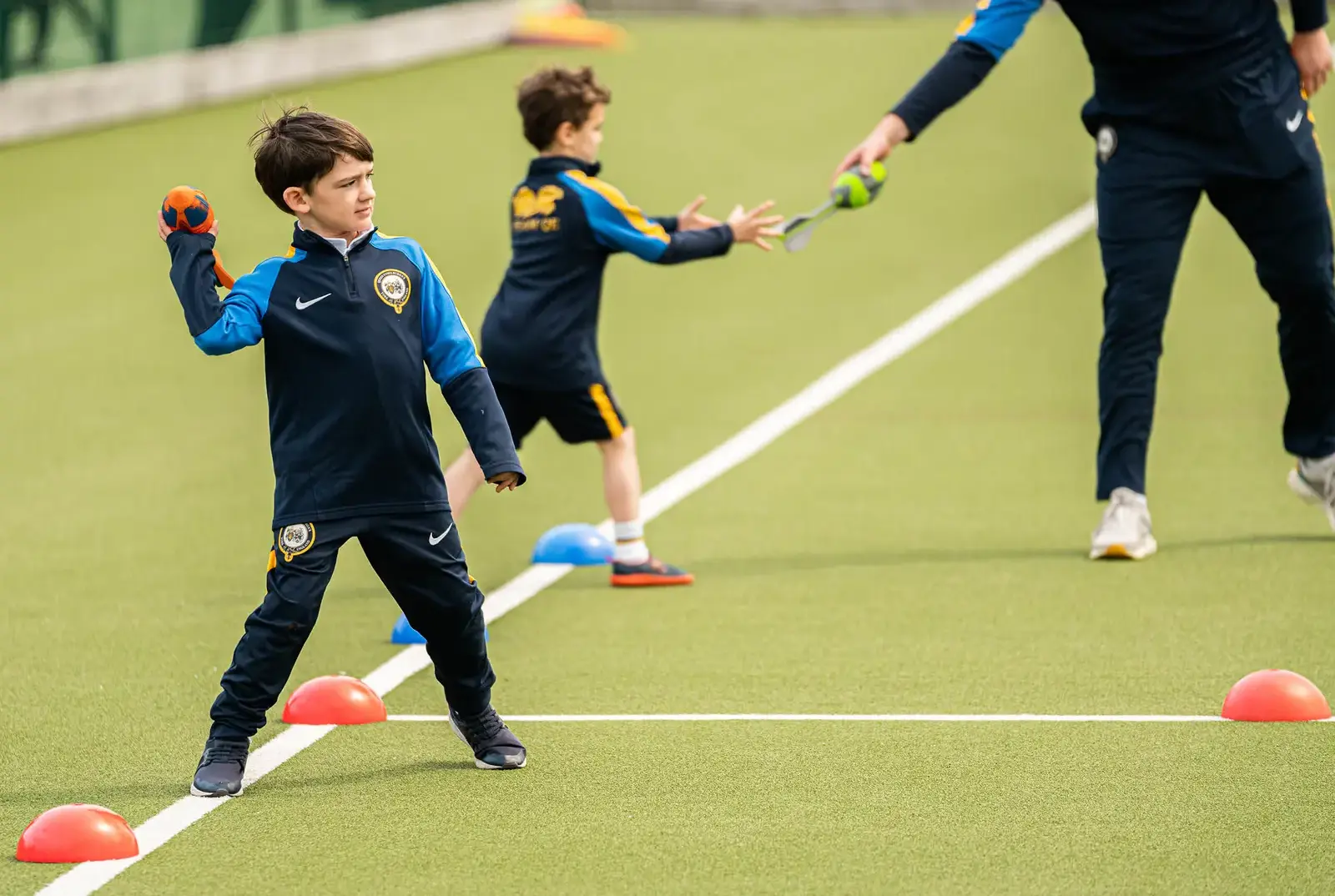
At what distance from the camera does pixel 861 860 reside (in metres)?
5.01

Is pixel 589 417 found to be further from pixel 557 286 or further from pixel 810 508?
pixel 810 508

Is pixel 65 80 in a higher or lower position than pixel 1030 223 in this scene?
higher

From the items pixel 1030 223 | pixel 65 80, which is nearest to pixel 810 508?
pixel 1030 223

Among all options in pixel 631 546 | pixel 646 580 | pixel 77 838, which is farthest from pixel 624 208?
pixel 77 838

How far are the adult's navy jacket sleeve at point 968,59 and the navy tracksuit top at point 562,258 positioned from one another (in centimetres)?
81

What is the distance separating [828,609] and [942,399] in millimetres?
4150

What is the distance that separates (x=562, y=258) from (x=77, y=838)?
3397mm

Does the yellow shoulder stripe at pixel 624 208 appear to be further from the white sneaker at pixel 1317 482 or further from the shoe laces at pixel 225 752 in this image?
the shoe laces at pixel 225 752

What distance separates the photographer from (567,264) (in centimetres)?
799

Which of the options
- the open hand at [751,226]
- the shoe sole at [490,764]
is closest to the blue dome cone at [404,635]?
the shoe sole at [490,764]

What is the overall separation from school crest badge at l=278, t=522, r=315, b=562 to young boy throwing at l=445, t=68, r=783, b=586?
229 centimetres

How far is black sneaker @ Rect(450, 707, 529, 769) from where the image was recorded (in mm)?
5828

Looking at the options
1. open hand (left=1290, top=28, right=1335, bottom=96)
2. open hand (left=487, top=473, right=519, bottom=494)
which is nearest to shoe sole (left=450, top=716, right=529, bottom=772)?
open hand (left=487, top=473, right=519, bottom=494)

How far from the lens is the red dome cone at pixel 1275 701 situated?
239 inches
